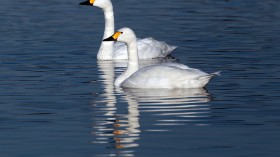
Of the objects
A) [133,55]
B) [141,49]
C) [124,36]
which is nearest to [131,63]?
[133,55]

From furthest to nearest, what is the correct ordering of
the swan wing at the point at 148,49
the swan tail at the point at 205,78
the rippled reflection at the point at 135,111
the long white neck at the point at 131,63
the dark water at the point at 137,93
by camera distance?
the swan wing at the point at 148,49, the long white neck at the point at 131,63, the swan tail at the point at 205,78, the rippled reflection at the point at 135,111, the dark water at the point at 137,93

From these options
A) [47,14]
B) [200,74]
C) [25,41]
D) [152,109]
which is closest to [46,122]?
[152,109]

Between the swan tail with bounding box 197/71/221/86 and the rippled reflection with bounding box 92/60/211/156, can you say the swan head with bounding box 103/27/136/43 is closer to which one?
the rippled reflection with bounding box 92/60/211/156

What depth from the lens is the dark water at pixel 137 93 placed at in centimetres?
1293

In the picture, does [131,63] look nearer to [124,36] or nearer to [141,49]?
[124,36]

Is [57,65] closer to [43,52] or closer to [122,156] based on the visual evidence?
[43,52]

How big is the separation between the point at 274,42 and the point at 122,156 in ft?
42.5

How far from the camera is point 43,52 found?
2358cm

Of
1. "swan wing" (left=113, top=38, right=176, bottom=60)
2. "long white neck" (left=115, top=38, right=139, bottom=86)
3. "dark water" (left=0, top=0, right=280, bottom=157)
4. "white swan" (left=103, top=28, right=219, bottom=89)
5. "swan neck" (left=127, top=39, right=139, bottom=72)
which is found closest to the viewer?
"dark water" (left=0, top=0, right=280, bottom=157)

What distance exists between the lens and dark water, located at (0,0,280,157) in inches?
509

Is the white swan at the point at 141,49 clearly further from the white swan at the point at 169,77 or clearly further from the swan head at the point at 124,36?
the white swan at the point at 169,77

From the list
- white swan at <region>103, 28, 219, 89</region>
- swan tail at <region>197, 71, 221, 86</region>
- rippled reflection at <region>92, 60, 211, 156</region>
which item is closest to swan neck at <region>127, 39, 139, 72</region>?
rippled reflection at <region>92, 60, 211, 156</region>

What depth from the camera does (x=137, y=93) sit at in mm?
17531

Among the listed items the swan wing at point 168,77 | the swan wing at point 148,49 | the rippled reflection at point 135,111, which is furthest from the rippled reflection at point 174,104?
the swan wing at point 148,49
